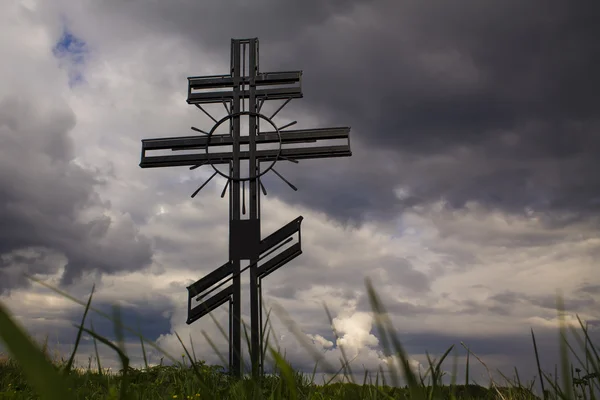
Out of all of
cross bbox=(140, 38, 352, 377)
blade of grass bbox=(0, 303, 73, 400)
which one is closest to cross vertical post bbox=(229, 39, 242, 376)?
cross bbox=(140, 38, 352, 377)

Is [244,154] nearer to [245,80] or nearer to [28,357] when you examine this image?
[245,80]

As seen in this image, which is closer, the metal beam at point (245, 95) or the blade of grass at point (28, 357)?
the blade of grass at point (28, 357)

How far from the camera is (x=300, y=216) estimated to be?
446 inches

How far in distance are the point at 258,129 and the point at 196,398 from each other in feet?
29.2

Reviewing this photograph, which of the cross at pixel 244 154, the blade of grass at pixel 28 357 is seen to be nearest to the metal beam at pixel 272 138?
the cross at pixel 244 154

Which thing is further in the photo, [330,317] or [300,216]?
[300,216]

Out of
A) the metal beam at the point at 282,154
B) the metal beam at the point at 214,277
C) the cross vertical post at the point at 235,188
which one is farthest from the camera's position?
the metal beam at the point at 282,154

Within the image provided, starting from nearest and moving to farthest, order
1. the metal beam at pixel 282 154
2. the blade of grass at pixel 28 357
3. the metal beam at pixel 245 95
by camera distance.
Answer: the blade of grass at pixel 28 357 → the metal beam at pixel 282 154 → the metal beam at pixel 245 95

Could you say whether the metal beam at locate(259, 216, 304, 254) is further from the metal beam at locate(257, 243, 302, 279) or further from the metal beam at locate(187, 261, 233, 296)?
the metal beam at locate(187, 261, 233, 296)

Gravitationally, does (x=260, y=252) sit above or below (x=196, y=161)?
below

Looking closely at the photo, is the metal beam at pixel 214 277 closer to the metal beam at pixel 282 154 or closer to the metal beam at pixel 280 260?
the metal beam at pixel 280 260

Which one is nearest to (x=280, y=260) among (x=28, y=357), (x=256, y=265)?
(x=256, y=265)

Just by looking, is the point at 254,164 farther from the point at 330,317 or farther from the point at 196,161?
the point at 330,317

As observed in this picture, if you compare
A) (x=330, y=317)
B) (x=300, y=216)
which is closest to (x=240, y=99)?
(x=300, y=216)
